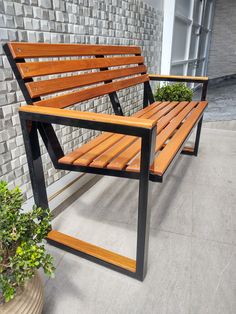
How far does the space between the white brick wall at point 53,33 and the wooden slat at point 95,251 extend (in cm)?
29

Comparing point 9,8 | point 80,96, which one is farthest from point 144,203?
point 9,8

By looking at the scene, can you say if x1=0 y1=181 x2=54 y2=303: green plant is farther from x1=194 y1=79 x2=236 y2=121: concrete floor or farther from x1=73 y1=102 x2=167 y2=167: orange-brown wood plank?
x1=194 y1=79 x2=236 y2=121: concrete floor

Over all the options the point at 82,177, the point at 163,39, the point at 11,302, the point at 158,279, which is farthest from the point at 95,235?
the point at 163,39

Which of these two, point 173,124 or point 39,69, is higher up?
point 39,69

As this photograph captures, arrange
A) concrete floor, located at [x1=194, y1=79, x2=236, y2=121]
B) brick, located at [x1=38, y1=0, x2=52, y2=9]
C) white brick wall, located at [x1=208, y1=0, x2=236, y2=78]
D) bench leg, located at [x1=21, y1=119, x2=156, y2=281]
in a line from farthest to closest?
white brick wall, located at [x1=208, y1=0, x2=236, y2=78] < concrete floor, located at [x1=194, y1=79, x2=236, y2=121] < brick, located at [x1=38, y1=0, x2=52, y2=9] < bench leg, located at [x1=21, y1=119, x2=156, y2=281]

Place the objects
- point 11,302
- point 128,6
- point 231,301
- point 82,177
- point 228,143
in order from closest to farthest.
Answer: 1. point 11,302
2. point 231,301
3. point 82,177
4. point 128,6
5. point 228,143

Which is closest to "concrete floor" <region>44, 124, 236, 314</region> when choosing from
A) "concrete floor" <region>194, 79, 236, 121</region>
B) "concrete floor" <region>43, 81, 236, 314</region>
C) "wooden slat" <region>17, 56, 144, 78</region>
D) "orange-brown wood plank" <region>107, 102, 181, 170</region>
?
"concrete floor" <region>43, 81, 236, 314</region>

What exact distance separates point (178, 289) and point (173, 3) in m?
3.01

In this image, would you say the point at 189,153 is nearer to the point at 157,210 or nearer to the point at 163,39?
the point at 157,210

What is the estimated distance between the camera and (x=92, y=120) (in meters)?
0.93

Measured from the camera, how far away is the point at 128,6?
2225mm

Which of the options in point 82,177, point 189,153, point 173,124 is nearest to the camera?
point 173,124

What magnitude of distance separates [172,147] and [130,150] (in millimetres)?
196

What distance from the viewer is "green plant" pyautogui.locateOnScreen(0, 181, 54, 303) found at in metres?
0.73
